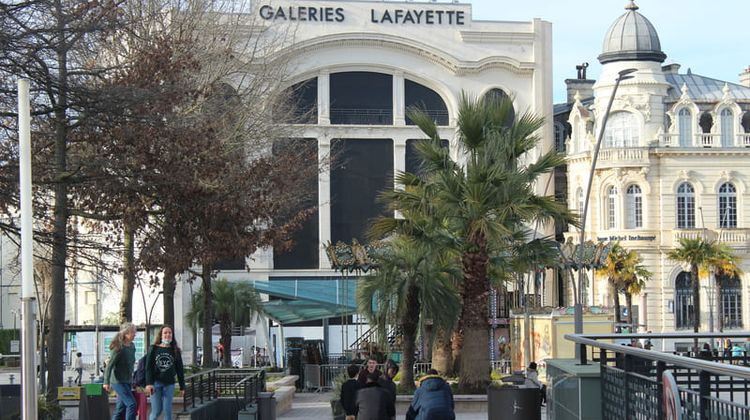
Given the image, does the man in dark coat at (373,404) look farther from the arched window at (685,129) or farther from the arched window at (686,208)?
the arched window at (685,129)

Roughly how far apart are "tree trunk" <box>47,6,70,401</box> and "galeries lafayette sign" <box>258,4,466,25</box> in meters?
42.1

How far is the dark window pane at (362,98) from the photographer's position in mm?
63875

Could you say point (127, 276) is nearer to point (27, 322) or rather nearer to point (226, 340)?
point (27, 322)

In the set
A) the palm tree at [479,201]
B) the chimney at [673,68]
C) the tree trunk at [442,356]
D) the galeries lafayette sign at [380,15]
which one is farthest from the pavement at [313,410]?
the chimney at [673,68]

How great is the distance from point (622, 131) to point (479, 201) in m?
41.3

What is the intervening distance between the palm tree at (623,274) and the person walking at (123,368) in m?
46.1

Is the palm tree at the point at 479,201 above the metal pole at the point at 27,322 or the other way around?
above

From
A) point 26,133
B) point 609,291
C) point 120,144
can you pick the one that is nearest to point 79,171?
point 120,144

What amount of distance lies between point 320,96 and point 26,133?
51.5 metres

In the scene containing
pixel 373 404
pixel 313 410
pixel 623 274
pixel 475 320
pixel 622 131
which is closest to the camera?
pixel 373 404

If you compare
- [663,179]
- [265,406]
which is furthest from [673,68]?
[265,406]

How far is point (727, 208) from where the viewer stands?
2645 inches

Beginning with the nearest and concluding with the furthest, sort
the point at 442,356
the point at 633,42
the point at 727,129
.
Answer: the point at 442,356 → the point at 727,129 → the point at 633,42

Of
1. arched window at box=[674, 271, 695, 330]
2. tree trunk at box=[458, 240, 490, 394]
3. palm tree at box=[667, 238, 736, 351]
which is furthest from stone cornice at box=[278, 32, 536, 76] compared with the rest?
tree trunk at box=[458, 240, 490, 394]
